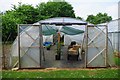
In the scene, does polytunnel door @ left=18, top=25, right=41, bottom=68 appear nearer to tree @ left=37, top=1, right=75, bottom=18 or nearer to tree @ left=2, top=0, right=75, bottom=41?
tree @ left=2, top=0, right=75, bottom=41

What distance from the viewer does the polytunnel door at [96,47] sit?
15172mm

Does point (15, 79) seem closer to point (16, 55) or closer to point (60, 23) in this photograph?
point (16, 55)

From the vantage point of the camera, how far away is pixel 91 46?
15.2 m

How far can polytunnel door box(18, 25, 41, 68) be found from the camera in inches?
579

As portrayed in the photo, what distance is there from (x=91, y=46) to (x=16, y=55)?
418 centimetres

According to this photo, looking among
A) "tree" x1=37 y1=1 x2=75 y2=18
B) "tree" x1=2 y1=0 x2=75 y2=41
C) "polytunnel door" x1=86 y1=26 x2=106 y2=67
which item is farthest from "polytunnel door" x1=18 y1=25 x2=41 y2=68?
"tree" x1=37 y1=1 x2=75 y2=18

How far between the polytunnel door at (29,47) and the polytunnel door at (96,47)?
112 inches

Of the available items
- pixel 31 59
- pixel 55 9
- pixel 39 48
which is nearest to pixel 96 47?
pixel 39 48

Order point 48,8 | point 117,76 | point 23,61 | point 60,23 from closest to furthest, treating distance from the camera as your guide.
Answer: point 117,76, point 23,61, point 60,23, point 48,8

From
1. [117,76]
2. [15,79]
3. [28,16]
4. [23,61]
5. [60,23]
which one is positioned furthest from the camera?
[28,16]

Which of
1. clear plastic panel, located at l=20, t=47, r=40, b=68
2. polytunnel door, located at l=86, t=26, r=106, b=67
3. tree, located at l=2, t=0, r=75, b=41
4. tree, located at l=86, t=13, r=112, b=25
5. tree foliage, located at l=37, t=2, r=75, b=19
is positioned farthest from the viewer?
tree, located at l=86, t=13, r=112, b=25

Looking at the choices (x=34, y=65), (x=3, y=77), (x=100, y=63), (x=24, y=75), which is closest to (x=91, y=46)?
(x=100, y=63)

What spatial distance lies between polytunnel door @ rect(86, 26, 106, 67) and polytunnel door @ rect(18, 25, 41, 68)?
284cm

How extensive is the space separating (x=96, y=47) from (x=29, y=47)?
3.74 m
